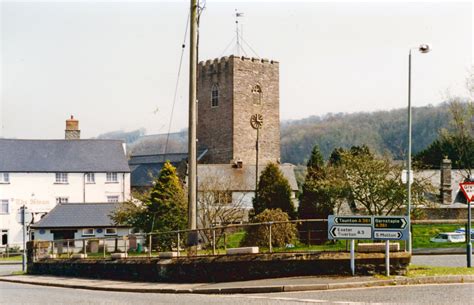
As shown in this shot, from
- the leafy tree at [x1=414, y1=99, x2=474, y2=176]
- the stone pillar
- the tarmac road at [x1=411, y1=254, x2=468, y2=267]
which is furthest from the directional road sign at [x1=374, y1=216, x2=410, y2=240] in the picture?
the stone pillar

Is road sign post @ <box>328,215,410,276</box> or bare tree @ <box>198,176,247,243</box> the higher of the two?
road sign post @ <box>328,215,410,276</box>

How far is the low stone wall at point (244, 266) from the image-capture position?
1666cm

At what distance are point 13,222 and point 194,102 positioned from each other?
5176 cm

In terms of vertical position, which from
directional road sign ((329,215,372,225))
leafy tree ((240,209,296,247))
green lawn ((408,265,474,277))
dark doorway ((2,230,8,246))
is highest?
directional road sign ((329,215,372,225))

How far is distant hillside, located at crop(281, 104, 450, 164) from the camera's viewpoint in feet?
384

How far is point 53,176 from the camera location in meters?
70.6

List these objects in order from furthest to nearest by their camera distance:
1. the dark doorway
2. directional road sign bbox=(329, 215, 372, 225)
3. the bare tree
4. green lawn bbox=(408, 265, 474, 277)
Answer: the dark doorway < the bare tree < directional road sign bbox=(329, 215, 372, 225) < green lawn bbox=(408, 265, 474, 277)

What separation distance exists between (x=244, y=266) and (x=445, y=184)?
143 ft

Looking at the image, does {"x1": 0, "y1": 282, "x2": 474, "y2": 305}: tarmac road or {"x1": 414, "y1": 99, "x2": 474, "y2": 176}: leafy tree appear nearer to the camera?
{"x1": 0, "y1": 282, "x2": 474, "y2": 305}: tarmac road

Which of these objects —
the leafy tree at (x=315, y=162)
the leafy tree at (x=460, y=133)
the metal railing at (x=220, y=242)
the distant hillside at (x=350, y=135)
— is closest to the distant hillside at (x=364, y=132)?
the distant hillside at (x=350, y=135)

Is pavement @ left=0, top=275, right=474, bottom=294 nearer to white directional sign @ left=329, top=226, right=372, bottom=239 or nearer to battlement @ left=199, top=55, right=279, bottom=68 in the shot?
white directional sign @ left=329, top=226, right=372, bottom=239

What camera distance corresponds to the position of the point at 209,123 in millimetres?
84812

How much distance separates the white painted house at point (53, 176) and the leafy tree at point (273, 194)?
2020 centimetres

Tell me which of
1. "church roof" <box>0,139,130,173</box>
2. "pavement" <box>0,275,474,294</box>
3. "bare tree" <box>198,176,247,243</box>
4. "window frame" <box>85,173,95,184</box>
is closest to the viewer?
"pavement" <box>0,275,474,294</box>
